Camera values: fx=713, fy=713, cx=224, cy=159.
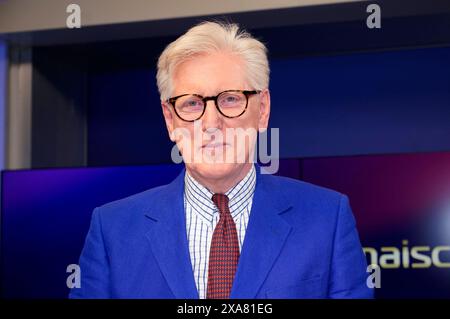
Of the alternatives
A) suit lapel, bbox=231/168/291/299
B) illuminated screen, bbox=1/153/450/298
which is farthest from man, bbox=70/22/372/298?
illuminated screen, bbox=1/153/450/298

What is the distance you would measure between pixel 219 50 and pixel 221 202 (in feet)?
1.45

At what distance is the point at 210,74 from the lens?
208 cm

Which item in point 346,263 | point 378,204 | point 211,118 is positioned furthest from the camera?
point 378,204

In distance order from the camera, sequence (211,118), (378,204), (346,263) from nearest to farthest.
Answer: (346,263)
(211,118)
(378,204)

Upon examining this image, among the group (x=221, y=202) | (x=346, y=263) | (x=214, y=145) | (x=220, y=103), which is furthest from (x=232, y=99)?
(x=346, y=263)

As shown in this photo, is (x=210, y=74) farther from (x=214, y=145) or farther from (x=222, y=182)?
(x=222, y=182)

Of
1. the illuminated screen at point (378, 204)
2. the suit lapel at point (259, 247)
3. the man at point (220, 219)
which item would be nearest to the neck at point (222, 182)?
the man at point (220, 219)

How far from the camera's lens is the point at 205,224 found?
2.08m

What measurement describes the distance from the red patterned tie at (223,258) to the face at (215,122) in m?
0.15

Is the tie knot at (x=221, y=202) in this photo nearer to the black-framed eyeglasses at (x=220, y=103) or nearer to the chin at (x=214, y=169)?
the chin at (x=214, y=169)

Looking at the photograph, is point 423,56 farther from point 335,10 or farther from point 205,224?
point 205,224

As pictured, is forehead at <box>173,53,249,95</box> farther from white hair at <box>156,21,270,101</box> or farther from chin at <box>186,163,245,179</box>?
chin at <box>186,163,245,179</box>

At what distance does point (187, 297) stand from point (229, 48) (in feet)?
2.39

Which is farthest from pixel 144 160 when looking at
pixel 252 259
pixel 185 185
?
pixel 252 259
